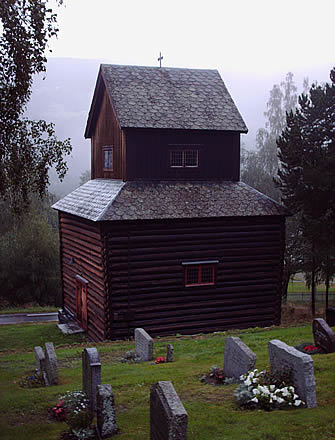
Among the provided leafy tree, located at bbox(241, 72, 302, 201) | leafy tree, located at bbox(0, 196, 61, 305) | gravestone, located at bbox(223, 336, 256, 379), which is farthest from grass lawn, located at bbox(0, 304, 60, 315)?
gravestone, located at bbox(223, 336, 256, 379)

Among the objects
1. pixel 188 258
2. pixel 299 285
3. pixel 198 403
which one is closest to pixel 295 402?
pixel 198 403

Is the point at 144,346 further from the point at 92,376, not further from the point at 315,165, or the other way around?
the point at 315,165

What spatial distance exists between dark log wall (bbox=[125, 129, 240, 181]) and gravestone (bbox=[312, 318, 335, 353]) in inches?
396

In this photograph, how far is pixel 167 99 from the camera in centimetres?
2161

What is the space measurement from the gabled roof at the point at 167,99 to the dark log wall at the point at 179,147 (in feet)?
1.43

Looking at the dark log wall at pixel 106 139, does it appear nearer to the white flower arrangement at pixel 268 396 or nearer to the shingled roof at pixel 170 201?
the shingled roof at pixel 170 201

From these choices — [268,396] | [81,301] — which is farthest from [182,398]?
[81,301]

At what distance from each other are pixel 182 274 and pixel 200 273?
751 mm

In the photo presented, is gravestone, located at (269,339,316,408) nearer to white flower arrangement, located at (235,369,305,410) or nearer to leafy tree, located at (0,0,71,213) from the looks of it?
white flower arrangement, located at (235,369,305,410)

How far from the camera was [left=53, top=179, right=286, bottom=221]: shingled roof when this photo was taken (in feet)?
60.5

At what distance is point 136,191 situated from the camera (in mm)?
19547

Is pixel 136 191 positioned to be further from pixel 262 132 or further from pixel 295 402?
pixel 262 132

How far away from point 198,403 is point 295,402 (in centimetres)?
187

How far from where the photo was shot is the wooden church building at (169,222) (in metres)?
18.6
